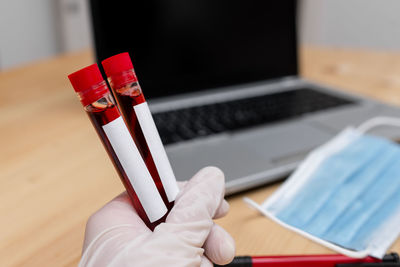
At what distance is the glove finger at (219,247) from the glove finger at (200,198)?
0.6 inches

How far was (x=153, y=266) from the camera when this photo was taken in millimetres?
225

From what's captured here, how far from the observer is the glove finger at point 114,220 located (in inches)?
10.2

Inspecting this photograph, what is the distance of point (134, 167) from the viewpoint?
236 millimetres

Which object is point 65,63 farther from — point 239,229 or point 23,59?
point 23,59

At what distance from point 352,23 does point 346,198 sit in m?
1.97

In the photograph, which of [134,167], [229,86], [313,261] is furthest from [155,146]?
[229,86]

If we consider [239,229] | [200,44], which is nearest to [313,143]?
[239,229]

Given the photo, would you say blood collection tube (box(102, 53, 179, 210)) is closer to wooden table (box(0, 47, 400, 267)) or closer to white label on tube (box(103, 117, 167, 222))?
white label on tube (box(103, 117, 167, 222))

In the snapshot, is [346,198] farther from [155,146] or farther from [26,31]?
[26,31]

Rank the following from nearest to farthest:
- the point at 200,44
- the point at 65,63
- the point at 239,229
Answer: the point at 239,229
the point at 200,44
the point at 65,63

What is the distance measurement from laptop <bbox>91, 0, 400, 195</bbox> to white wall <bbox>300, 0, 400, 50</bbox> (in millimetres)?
1436

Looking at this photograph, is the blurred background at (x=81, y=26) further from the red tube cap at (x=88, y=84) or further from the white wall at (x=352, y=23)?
the red tube cap at (x=88, y=84)

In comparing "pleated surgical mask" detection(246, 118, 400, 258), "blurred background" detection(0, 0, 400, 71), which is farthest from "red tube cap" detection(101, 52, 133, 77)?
"blurred background" detection(0, 0, 400, 71)

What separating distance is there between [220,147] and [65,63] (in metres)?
0.74
